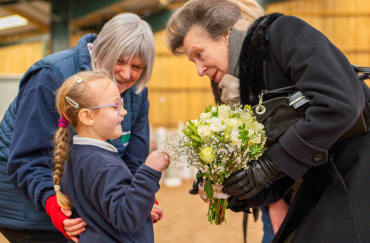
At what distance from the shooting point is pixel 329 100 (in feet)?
3.57

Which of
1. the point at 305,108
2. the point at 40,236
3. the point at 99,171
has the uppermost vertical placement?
the point at 305,108

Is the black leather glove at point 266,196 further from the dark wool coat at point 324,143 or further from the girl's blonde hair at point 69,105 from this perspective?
the girl's blonde hair at point 69,105

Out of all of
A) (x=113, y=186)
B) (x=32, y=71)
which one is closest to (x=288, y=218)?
(x=113, y=186)

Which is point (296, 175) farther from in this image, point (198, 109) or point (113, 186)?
point (198, 109)

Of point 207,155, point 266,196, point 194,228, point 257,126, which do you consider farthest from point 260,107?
point 194,228

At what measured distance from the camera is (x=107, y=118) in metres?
1.29

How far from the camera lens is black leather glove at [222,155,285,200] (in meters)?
1.25

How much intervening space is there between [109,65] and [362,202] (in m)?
1.23

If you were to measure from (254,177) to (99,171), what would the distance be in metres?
0.59

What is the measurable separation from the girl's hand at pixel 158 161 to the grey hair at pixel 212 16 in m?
0.60

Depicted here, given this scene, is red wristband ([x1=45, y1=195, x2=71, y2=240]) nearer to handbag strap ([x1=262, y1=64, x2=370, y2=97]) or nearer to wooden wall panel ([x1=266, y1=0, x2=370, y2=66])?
handbag strap ([x1=262, y1=64, x2=370, y2=97])

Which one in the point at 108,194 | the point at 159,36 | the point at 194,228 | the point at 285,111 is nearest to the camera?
the point at 108,194

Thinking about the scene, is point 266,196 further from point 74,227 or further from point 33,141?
point 33,141

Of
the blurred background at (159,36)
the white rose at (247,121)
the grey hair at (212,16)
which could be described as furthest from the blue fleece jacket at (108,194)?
the blurred background at (159,36)
